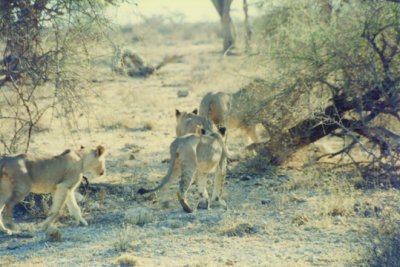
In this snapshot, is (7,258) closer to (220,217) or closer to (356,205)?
(220,217)

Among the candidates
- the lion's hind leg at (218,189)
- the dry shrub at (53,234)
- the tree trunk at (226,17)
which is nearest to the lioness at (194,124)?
the lion's hind leg at (218,189)

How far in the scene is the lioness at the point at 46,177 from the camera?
6.75m

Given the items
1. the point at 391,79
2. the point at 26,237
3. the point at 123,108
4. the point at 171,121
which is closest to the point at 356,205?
the point at 391,79

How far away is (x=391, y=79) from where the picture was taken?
8.56m

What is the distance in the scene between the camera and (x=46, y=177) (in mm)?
7035

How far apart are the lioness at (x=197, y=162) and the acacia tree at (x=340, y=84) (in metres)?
1.69

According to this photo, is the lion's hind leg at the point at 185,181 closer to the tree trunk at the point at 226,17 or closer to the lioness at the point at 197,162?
the lioness at the point at 197,162

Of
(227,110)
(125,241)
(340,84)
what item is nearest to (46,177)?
(125,241)

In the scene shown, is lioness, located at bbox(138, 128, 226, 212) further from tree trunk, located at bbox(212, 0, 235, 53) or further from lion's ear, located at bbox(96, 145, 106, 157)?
tree trunk, located at bbox(212, 0, 235, 53)

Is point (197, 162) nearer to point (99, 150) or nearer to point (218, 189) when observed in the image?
point (218, 189)

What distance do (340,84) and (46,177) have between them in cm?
516

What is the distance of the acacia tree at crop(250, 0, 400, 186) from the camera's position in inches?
342

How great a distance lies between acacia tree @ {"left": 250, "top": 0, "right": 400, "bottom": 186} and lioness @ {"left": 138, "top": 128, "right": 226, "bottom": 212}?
1694 mm

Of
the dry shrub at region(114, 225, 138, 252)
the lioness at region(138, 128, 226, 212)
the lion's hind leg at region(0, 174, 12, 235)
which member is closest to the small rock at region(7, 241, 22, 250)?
A: the lion's hind leg at region(0, 174, 12, 235)
